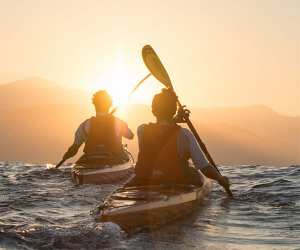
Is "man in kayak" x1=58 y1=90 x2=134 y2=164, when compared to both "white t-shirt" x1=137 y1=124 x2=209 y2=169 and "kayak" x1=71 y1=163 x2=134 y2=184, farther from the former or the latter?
"white t-shirt" x1=137 y1=124 x2=209 y2=169

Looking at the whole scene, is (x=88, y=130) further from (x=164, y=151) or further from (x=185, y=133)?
(x=185, y=133)

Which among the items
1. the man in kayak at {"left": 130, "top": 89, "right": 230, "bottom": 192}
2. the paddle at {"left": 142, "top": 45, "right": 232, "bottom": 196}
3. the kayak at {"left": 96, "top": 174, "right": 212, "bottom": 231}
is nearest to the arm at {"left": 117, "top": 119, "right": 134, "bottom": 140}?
the paddle at {"left": 142, "top": 45, "right": 232, "bottom": 196}

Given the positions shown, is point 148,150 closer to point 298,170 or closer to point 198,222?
point 198,222

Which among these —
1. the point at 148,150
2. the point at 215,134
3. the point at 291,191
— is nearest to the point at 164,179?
the point at 148,150

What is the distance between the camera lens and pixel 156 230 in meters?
8.25

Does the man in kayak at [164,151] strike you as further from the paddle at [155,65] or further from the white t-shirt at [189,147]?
the paddle at [155,65]

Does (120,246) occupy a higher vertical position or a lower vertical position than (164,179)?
lower

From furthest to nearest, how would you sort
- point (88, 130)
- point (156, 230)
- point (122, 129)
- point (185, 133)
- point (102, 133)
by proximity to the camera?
1. point (122, 129)
2. point (88, 130)
3. point (102, 133)
4. point (185, 133)
5. point (156, 230)

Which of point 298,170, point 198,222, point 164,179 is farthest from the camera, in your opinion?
point 298,170

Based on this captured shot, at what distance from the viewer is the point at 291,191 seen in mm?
13734

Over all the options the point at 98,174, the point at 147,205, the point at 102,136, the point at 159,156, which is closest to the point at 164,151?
the point at 159,156

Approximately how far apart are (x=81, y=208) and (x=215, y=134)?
157m

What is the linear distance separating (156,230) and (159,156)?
6.30 feet

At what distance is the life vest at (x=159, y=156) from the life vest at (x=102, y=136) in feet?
17.5
